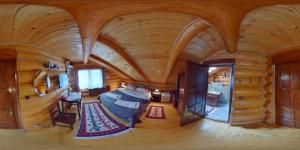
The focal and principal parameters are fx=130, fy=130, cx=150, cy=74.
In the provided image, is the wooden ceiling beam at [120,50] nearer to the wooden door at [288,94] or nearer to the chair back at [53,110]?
the chair back at [53,110]

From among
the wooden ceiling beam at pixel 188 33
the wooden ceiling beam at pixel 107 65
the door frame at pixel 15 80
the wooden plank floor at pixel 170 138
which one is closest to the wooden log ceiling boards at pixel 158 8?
the wooden ceiling beam at pixel 188 33

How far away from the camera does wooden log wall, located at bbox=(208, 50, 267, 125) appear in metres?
0.78

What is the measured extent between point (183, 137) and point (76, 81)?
88 centimetres

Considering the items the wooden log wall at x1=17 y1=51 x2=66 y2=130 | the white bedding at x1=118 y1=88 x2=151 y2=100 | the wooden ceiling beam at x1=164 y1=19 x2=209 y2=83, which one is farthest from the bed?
the wooden ceiling beam at x1=164 y1=19 x2=209 y2=83

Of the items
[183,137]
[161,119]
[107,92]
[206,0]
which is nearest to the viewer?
[206,0]

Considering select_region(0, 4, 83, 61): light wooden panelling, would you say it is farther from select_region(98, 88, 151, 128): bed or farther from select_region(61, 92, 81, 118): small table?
select_region(98, 88, 151, 128): bed

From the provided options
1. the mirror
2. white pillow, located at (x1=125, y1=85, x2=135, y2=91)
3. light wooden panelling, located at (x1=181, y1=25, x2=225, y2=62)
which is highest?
light wooden panelling, located at (x1=181, y1=25, x2=225, y2=62)

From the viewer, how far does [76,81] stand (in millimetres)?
1011

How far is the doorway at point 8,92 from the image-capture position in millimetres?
667

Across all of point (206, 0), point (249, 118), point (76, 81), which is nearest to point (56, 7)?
point (76, 81)

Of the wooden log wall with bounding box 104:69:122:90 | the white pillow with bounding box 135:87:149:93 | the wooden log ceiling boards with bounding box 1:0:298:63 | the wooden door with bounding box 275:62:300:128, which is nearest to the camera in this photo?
the wooden log ceiling boards with bounding box 1:0:298:63

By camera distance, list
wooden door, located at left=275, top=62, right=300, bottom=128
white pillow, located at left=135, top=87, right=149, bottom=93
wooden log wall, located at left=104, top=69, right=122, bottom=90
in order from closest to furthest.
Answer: wooden door, located at left=275, top=62, right=300, bottom=128
wooden log wall, located at left=104, top=69, right=122, bottom=90
white pillow, located at left=135, top=87, right=149, bottom=93

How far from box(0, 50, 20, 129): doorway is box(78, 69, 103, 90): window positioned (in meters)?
0.36

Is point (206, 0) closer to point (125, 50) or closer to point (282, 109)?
point (125, 50)
